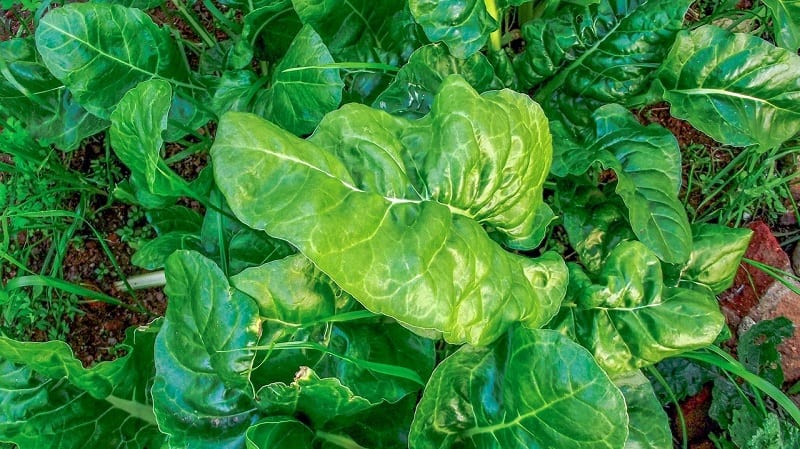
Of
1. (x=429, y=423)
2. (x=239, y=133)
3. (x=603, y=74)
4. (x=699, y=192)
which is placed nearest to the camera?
(x=239, y=133)

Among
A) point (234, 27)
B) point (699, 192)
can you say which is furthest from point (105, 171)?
point (699, 192)

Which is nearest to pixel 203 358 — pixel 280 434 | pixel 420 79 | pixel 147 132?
pixel 280 434

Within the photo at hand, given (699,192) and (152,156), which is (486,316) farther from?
(699,192)

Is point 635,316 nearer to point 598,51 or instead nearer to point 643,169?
point 643,169

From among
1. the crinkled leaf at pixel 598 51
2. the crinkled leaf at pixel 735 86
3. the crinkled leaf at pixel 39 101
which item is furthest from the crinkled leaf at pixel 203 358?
the crinkled leaf at pixel 735 86

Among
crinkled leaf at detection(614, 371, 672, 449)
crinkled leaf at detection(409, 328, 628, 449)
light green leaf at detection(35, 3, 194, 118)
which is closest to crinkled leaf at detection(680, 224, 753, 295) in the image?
crinkled leaf at detection(614, 371, 672, 449)

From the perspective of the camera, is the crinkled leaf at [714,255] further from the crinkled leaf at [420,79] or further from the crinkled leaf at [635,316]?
the crinkled leaf at [420,79]

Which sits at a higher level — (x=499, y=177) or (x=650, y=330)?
(x=499, y=177)
